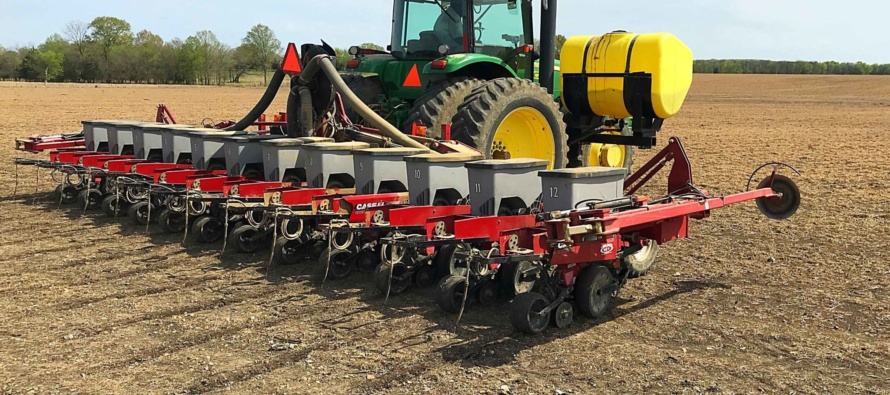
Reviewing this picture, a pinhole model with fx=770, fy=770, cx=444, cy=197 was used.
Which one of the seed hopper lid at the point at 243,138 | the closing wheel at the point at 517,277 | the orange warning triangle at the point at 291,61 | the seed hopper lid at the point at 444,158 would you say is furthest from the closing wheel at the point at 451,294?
the orange warning triangle at the point at 291,61

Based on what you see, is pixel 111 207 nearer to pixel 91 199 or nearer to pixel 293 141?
pixel 91 199

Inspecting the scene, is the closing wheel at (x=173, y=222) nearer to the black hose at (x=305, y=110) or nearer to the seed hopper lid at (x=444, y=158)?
the black hose at (x=305, y=110)

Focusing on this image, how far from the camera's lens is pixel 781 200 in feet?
→ 20.2

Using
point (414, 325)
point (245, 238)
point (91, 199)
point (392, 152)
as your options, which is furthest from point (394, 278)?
point (91, 199)

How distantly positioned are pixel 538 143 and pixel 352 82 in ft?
7.06

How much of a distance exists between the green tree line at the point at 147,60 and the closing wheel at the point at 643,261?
65.2 metres

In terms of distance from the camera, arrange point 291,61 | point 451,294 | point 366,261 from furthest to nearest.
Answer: point 291,61
point 366,261
point 451,294

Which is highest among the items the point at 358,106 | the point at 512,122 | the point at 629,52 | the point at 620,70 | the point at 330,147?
the point at 629,52

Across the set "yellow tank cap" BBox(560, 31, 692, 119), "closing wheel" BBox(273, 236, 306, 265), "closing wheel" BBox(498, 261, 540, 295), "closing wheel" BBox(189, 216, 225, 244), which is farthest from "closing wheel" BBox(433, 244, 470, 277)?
"closing wheel" BBox(189, 216, 225, 244)

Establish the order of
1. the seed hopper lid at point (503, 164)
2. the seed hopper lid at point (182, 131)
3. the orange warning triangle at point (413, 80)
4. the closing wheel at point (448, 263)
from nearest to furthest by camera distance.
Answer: the seed hopper lid at point (503, 164) < the closing wheel at point (448, 263) < the orange warning triangle at point (413, 80) < the seed hopper lid at point (182, 131)

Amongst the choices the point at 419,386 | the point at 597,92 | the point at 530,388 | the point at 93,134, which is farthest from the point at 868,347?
the point at 93,134

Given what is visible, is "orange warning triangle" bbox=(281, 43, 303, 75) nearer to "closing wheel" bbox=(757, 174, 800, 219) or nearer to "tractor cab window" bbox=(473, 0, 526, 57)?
"tractor cab window" bbox=(473, 0, 526, 57)

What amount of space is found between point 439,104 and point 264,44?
78.4m

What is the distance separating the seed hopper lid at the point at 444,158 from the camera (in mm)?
5477
